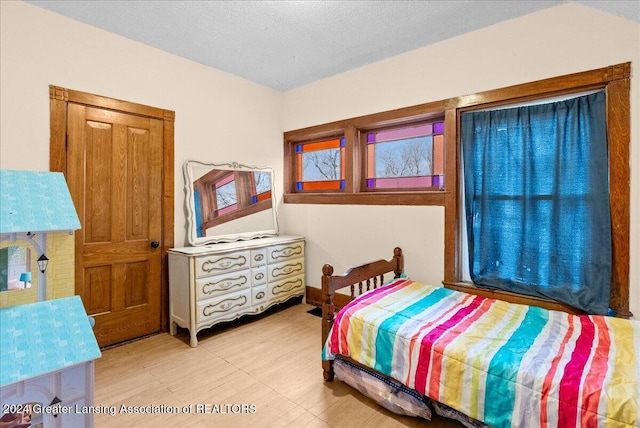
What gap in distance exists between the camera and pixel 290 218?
407cm

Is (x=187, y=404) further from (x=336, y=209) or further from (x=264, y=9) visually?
(x=264, y=9)

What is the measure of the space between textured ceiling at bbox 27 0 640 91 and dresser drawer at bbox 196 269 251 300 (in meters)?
2.10

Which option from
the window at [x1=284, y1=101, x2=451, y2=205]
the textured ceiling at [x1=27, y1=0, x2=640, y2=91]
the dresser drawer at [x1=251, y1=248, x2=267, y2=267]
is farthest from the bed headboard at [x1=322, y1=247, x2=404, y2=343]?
the textured ceiling at [x1=27, y1=0, x2=640, y2=91]

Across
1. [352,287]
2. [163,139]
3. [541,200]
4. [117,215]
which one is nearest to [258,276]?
[352,287]

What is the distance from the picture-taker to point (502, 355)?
5.15ft

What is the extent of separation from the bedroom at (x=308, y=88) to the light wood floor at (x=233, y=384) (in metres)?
1.05

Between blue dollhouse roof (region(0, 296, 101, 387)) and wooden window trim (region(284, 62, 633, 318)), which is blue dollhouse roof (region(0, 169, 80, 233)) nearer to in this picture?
blue dollhouse roof (region(0, 296, 101, 387))

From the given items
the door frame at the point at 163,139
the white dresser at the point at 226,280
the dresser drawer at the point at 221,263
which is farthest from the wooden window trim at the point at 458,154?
the door frame at the point at 163,139

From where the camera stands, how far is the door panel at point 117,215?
256 cm

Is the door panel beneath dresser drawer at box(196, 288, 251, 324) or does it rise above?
above

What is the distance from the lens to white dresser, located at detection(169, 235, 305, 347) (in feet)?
9.15

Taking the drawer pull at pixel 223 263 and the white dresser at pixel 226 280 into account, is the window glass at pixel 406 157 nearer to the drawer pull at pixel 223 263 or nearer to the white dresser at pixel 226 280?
→ the white dresser at pixel 226 280

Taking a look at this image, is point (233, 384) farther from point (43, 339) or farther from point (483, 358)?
point (483, 358)

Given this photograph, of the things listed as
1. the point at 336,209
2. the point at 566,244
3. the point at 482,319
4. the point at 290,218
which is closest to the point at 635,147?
the point at 566,244
